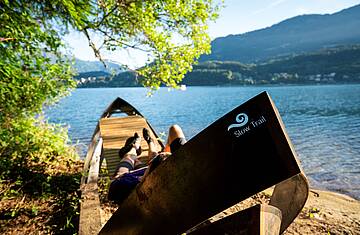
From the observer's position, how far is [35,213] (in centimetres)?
445

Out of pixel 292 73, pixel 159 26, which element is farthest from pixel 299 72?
pixel 159 26

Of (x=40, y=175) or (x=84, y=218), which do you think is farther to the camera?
(x=40, y=175)

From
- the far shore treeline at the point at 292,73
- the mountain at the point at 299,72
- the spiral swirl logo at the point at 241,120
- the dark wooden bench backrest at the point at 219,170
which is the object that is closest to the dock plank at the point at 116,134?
the dark wooden bench backrest at the point at 219,170

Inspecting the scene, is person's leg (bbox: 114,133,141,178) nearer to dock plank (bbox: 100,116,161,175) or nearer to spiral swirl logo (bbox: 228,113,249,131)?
dock plank (bbox: 100,116,161,175)

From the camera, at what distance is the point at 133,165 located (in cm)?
569

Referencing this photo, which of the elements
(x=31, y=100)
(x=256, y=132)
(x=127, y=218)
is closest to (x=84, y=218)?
(x=127, y=218)

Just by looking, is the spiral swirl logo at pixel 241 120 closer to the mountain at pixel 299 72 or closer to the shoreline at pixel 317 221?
the shoreline at pixel 317 221

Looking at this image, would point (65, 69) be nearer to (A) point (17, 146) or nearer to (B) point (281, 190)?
(A) point (17, 146)

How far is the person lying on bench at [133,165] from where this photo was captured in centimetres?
385

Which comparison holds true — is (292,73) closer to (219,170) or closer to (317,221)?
(317,221)

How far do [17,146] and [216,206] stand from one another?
7.19 m

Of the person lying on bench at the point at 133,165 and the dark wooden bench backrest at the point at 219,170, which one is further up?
the dark wooden bench backrest at the point at 219,170

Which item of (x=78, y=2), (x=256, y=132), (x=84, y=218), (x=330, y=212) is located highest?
(x=78, y=2)

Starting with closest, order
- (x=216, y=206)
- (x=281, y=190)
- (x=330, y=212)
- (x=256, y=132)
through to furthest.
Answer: (x=256, y=132) → (x=216, y=206) → (x=281, y=190) → (x=330, y=212)
